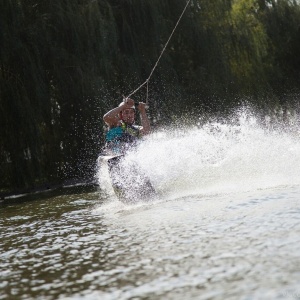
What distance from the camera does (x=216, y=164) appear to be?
1264cm

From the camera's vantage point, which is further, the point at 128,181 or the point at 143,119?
the point at 143,119

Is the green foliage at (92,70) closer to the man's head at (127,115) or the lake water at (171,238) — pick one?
the lake water at (171,238)

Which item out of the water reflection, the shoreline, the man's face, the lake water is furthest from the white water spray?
the shoreline

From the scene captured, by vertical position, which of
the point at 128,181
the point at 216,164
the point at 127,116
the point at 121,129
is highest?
the point at 127,116

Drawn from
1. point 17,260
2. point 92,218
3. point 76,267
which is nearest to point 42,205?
point 92,218

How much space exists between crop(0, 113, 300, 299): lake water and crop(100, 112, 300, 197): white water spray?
0.11 feet

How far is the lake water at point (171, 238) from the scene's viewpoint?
4.63 meters

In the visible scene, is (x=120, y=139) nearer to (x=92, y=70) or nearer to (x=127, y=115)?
(x=127, y=115)

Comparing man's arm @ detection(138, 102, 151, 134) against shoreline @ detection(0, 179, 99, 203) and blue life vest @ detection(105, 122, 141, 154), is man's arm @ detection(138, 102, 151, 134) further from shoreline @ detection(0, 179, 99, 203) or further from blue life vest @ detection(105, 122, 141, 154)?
shoreline @ detection(0, 179, 99, 203)

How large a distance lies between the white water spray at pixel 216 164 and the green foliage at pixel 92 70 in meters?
4.62

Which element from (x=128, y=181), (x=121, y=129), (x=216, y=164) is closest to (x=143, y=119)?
(x=121, y=129)

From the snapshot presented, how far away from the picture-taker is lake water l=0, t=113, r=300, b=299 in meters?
4.63

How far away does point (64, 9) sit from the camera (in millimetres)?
18391

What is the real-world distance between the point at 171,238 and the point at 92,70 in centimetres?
1284
